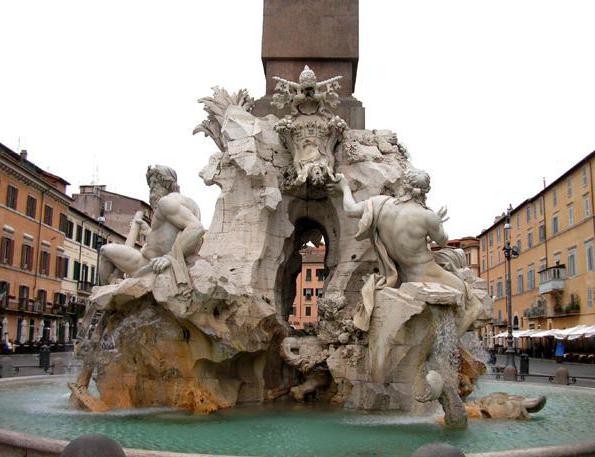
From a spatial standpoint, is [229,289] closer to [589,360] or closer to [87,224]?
[589,360]

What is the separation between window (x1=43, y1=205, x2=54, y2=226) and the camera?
4433cm

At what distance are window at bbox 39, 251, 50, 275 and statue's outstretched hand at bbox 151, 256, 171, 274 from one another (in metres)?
38.2

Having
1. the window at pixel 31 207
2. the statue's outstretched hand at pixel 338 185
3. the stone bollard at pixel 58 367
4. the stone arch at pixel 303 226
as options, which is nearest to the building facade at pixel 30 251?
the window at pixel 31 207

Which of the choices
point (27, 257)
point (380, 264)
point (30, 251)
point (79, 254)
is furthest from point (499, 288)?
point (380, 264)

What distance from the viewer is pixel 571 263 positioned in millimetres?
42469

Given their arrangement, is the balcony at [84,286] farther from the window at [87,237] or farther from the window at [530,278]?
the window at [530,278]

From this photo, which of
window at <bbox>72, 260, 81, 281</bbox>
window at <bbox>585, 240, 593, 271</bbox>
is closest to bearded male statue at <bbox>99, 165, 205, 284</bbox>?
window at <bbox>585, 240, 593, 271</bbox>

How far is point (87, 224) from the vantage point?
175 ft

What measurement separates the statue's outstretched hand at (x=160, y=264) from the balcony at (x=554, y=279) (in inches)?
1506

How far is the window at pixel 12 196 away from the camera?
1543 inches

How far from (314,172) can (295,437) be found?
176 inches

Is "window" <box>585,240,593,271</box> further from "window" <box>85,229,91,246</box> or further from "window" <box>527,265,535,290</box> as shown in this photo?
"window" <box>85,229,91,246</box>

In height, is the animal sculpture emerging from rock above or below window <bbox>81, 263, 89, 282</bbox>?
below

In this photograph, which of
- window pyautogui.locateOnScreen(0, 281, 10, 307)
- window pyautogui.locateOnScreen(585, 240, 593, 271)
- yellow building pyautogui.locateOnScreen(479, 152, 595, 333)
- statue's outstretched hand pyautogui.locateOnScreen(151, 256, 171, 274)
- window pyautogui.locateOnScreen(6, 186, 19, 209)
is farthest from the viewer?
yellow building pyautogui.locateOnScreen(479, 152, 595, 333)
